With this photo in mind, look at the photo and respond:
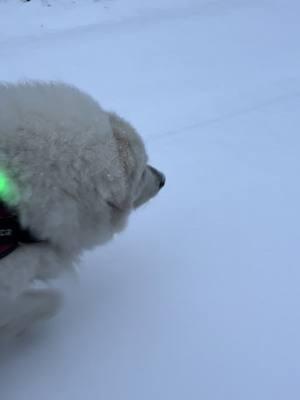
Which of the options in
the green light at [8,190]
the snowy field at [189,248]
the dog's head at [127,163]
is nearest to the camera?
the green light at [8,190]

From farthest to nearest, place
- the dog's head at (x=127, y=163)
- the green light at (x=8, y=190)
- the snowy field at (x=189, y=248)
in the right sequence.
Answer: the snowy field at (x=189, y=248)
the dog's head at (x=127, y=163)
the green light at (x=8, y=190)

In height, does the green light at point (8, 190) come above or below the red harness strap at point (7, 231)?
above

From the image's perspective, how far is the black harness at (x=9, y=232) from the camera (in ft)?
5.10

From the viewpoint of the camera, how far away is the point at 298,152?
3283 mm

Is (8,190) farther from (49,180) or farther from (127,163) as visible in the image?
(127,163)

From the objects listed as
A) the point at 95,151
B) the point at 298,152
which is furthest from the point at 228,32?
the point at 95,151

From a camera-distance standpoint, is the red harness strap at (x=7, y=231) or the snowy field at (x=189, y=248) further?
the snowy field at (x=189, y=248)

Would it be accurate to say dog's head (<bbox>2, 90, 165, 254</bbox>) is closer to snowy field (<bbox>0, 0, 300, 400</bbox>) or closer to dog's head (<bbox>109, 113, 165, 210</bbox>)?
dog's head (<bbox>109, 113, 165, 210</bbox>)

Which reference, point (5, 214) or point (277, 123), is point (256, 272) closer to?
point (5, 214)

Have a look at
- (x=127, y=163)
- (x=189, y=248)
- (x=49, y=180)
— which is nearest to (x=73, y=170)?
(x=49, y=180)

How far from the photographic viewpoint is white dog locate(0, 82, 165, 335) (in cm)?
154

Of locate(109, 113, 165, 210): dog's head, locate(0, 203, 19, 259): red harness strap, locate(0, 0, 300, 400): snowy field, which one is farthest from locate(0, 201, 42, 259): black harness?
locate(0, 0, 300, 400): snowy field

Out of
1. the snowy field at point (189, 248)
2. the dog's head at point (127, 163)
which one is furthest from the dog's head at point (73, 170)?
the snowy field at point (189, 248)

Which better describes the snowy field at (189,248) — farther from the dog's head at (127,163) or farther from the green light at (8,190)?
the green light at (8,190)
